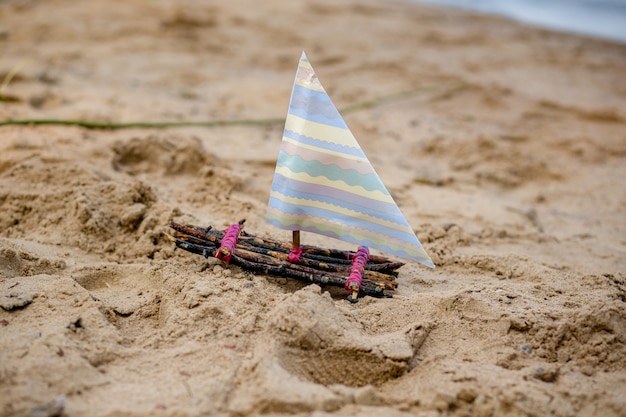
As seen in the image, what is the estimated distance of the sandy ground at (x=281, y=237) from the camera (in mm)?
1711

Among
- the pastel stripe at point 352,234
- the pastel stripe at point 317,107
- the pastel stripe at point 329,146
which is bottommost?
the pastel stripe at point 352,234

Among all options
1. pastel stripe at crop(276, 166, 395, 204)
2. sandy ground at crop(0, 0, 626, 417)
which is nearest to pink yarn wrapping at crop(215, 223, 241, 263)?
sandy ground at crop(0, 0, 626, 417)

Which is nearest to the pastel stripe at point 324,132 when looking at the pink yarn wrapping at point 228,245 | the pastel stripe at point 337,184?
the pastel stripe at point 337,184

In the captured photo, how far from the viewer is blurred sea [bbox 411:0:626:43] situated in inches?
381

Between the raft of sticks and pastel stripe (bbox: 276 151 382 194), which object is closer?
pastel stripe (bbox: 276 151 382 194)

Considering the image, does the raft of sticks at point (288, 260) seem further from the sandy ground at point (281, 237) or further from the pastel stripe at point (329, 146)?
the pastel stripe at point (329, 146)

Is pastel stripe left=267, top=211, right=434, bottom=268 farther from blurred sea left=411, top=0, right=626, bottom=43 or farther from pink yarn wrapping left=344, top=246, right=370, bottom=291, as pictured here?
blurred sea left=411, top=0, right=626, bottom=43

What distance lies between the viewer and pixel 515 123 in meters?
4.86

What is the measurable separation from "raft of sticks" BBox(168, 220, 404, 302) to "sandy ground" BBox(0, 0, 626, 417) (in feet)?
0.25

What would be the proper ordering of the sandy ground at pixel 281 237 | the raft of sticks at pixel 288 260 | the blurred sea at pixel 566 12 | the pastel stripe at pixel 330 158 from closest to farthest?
the sandy ground at pixel 281 237 < the pastel stripe at pixel 330 158 < the raft of sticks at pixel 288 260 < the blurred sea at pixel 566 12

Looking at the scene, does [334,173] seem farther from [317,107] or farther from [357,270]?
[357,270]

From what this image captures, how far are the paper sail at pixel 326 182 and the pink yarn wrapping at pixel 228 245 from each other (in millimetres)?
255

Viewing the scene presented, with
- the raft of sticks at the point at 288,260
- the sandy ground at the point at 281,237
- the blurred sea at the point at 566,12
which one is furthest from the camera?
the blurred sea at the point at 566,12

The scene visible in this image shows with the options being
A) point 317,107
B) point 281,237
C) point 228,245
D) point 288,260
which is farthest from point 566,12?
point 228,245
